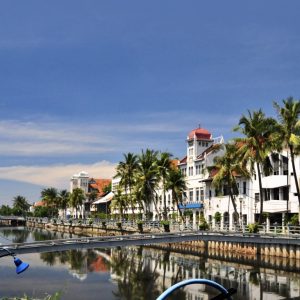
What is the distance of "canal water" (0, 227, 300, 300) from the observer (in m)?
37.2

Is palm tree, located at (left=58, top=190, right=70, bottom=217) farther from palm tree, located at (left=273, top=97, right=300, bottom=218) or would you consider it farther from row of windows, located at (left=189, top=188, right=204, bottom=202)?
palm tree, located at (left=273, top=97, right=300, bottom=218)

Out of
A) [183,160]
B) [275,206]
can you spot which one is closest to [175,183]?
[183,160]

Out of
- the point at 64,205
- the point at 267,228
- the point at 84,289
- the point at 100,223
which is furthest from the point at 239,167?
the point at 64,205

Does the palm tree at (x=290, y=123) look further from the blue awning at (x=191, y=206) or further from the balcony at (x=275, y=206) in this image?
the blue awning at (x=191, y=206)

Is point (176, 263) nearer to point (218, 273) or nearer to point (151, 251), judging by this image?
point (218, 273)

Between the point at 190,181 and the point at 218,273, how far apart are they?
150ft

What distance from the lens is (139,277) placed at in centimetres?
4622

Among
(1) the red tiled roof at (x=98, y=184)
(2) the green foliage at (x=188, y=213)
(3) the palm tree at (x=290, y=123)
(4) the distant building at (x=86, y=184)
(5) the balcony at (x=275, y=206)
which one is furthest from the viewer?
(1) the red tiled roof at (x=98, y=184)

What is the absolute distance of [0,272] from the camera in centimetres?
4806

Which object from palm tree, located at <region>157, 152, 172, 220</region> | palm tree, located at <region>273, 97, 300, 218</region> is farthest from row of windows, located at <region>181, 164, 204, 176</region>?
palm tree, located at <region>273, 97, 300, 218</region>

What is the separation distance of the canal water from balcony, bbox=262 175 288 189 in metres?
15.1

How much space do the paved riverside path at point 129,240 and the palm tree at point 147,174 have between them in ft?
133

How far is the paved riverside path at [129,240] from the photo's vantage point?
124 ft

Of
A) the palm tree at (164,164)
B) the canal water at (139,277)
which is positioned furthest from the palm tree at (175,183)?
the canal water at (139,277)
